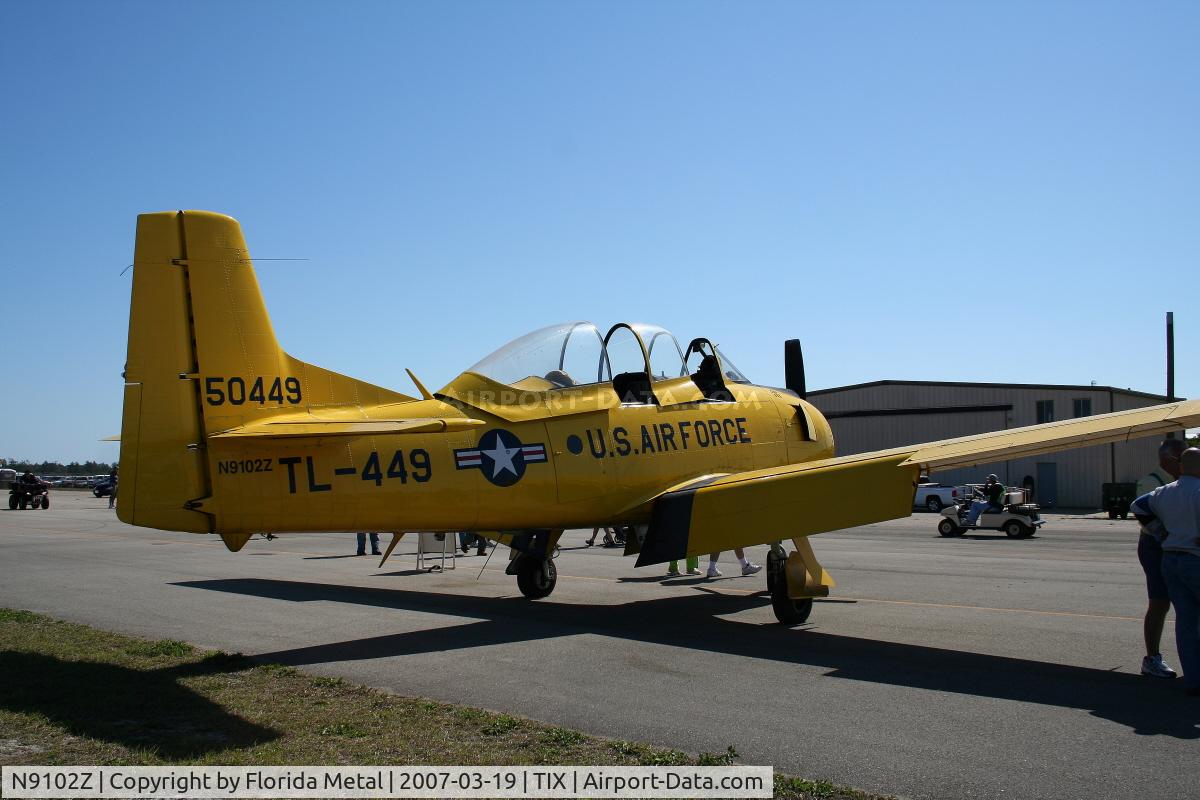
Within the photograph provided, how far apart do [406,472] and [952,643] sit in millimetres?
5450

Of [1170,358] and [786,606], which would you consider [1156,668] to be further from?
[1170,358]

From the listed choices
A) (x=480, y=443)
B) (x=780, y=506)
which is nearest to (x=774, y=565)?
(x=780, y=506)

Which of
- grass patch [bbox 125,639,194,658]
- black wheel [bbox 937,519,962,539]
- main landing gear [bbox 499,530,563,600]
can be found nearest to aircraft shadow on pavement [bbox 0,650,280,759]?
grass patch [bbox 125,639,194,658]

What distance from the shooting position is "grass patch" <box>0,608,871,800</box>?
5.11 metres

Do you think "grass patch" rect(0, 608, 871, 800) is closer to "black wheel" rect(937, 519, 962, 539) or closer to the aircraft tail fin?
the aircraft tail fin

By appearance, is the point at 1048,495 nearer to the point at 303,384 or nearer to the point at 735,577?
the point at 735,577

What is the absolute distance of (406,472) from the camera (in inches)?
340

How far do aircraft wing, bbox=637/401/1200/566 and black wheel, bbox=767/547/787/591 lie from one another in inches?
36.4

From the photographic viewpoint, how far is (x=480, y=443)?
361 inches

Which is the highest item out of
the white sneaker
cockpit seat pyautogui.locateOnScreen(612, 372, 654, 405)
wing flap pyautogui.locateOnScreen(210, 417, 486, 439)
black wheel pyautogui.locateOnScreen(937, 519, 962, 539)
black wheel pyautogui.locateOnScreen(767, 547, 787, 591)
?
cockpit seat pyautogui.locateOnScreen(612, 372, 654, 405)

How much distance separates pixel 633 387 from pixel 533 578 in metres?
3.20

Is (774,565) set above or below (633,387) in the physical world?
below

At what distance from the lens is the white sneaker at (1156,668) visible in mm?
7004

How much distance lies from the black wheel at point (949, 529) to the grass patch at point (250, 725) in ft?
74.6
